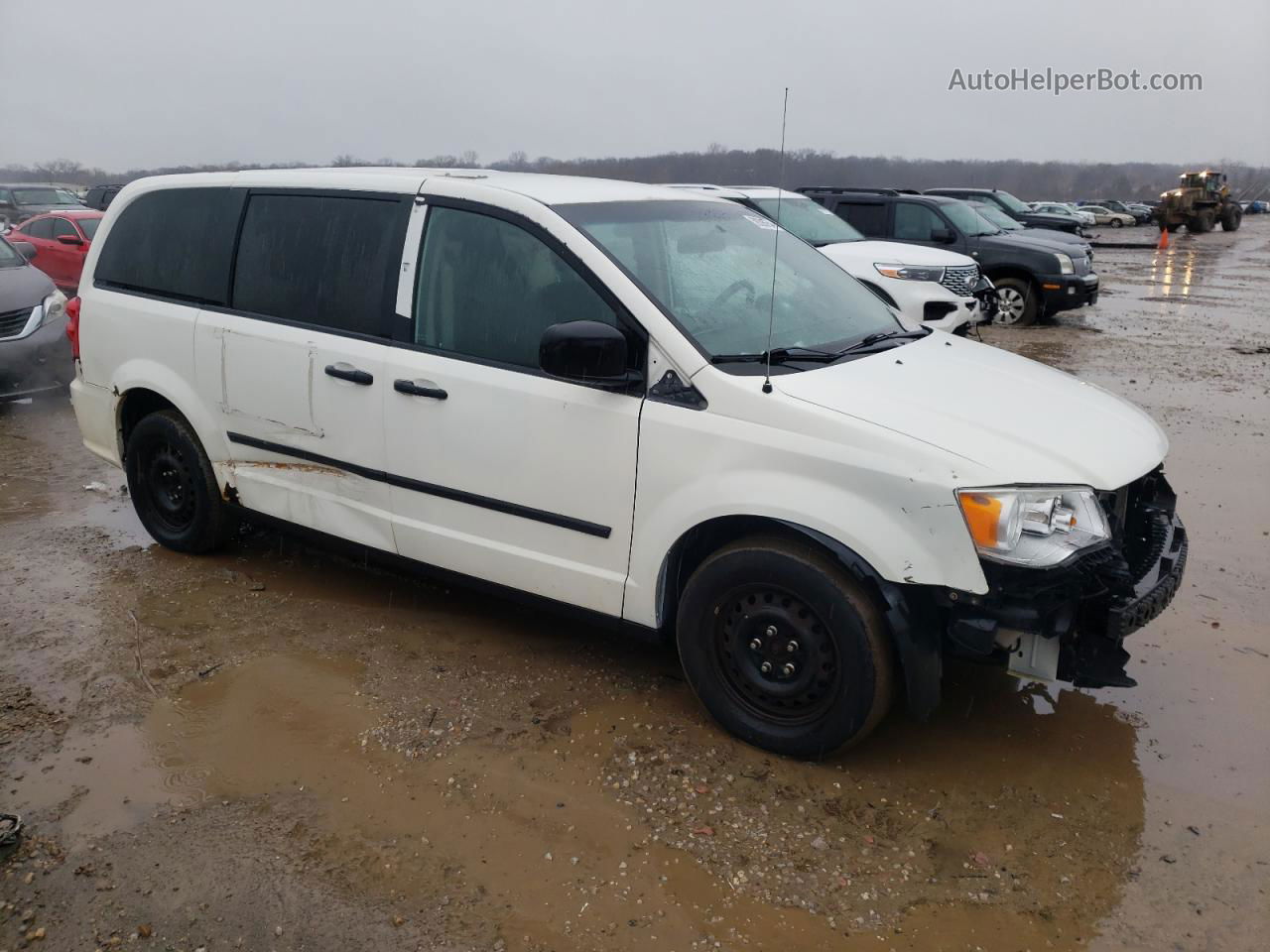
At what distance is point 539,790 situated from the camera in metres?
3.23

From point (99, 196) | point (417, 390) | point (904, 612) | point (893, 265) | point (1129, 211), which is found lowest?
point (904, 612)

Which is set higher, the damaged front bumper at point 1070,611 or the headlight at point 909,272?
the headlight at point 909,272

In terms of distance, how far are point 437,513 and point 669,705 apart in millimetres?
1165

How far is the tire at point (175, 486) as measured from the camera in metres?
4.84

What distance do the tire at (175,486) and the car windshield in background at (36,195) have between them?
18088mm

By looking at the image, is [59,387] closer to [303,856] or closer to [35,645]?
[35,645]

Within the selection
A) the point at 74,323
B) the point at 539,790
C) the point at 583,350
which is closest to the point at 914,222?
the point at 74,323

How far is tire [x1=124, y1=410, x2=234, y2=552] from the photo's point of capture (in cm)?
484

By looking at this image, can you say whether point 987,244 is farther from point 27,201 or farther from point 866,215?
point 27,201

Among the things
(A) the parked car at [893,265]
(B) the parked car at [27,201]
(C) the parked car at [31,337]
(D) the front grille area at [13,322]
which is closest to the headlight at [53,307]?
(C) the parked car at [31,337]

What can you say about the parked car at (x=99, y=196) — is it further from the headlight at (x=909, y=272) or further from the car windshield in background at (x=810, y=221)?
the headlight at (x=909, y=272)

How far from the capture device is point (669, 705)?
12.4ft

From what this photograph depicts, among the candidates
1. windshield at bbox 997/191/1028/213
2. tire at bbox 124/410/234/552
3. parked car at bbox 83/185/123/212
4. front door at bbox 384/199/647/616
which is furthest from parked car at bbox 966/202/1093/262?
parked car at bbox 83/185/123/212

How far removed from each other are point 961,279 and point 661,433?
8.92 meters
